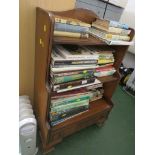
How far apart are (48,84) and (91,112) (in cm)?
57

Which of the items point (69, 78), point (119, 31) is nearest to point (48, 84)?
point (69, 78)

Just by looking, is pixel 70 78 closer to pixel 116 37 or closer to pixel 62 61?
pixel 62 61

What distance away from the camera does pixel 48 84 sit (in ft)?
3.20

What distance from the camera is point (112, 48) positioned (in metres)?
1.31

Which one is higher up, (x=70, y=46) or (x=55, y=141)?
(x=70, y=46)

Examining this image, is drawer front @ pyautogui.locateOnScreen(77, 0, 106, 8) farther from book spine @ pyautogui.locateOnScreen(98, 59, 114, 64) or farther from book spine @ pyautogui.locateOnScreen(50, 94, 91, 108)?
book spine @ pyautogui.locateOnScreen(50, 94, 91, 108)

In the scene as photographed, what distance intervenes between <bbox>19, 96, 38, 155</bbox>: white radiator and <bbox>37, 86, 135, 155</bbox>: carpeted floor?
0.22 m

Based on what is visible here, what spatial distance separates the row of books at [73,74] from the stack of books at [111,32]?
0.45ft

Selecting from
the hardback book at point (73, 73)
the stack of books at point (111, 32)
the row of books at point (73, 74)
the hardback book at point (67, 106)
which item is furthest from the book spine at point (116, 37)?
the hardback book at point (67, 106)

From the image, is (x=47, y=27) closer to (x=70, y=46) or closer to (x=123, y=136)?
(x=70, y=46)
